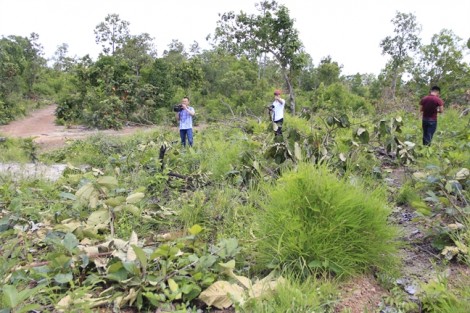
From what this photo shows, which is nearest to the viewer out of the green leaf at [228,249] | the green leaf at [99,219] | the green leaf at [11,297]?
the green leaf at [11,297]

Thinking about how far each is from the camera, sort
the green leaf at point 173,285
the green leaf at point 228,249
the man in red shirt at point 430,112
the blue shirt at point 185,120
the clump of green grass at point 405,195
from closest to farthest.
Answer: the green leaf at point 173,285 < the green leaf at point 228,249 < the clump of green grass at point 405,195 < the man in red shirt at point 430,112 < the blue shirt at point 185,120

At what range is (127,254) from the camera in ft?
6.16

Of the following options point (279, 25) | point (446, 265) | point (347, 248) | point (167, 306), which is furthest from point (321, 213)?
point (279, 25)

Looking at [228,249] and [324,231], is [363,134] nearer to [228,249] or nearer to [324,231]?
[324,231]

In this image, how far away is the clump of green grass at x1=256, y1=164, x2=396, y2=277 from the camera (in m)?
1.93

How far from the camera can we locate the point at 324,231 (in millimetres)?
1942

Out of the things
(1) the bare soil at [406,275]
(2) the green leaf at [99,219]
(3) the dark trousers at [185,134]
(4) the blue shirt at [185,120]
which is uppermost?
(4) the blue shirt at [185,120]

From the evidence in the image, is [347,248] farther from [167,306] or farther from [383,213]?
[167,306]

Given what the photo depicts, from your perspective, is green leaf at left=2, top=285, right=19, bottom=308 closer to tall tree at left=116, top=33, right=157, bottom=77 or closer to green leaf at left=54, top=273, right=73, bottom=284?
green leaf at left=54, top=273, right=73, bottom=284

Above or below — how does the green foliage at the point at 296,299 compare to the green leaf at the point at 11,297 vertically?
below

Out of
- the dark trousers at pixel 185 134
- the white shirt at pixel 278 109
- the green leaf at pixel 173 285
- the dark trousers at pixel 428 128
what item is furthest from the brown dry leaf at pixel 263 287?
the white shirt at pixel 278 109

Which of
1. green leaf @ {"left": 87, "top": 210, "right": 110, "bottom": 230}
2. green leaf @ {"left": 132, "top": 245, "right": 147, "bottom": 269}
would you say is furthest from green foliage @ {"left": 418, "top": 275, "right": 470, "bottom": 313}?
green leaf @ {"left": 87, "top": 210, "right": 110, "bottom": 230}

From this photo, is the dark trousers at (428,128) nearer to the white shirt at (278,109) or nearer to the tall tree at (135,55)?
the white shirt at (278,109)

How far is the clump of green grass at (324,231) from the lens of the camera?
1.93m
